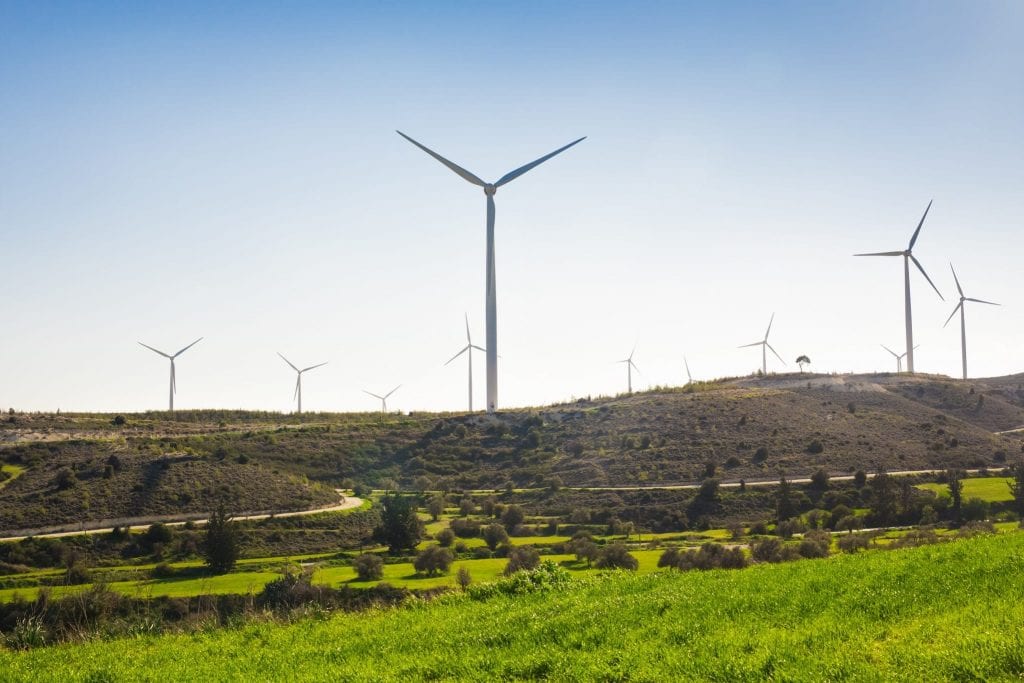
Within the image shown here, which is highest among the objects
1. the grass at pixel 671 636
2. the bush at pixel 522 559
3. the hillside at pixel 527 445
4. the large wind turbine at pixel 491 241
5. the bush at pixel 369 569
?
the large wind turbine at pixel 491 241

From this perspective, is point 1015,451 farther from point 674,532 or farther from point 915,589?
point 915,589

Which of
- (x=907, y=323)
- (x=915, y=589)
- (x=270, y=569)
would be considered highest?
(x=907, y=323)

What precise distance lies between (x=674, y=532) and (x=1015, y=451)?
176ft

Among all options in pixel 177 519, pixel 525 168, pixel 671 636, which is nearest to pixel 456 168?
pixel 525 168

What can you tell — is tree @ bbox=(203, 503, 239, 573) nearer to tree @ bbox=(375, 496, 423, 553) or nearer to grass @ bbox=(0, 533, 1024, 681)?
tree @ bbox=(375, 496, 423, 553)

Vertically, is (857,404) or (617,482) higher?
(857,404)

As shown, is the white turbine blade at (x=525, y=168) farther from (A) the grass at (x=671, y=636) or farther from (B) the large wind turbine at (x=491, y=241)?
(A) the grass at (x=671, y=636)

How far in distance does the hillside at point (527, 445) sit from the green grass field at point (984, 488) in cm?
1346

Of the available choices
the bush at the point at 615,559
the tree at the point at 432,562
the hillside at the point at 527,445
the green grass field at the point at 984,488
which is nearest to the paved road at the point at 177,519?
the hillside at the point at 527,445

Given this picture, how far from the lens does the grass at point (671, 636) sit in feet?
51.9

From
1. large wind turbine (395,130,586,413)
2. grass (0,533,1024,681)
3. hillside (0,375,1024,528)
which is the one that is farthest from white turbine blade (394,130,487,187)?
grass (0,533,1024,681)

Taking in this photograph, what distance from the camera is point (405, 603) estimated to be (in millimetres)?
28031

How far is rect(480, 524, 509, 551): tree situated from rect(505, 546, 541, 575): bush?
378 centimetres

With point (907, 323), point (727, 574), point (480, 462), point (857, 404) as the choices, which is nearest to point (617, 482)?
point (480, 462)
